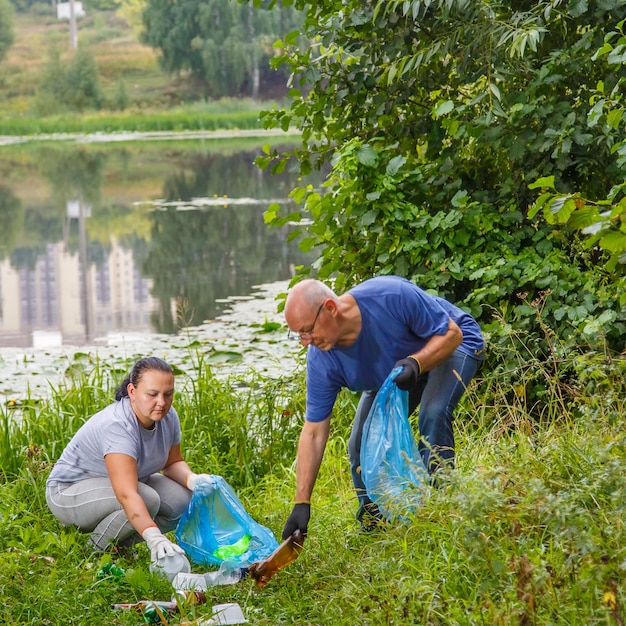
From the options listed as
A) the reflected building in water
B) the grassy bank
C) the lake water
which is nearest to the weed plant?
the lake water

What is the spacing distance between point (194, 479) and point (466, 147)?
2884mm

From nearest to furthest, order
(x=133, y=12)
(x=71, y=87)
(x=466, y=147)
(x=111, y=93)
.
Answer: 1. (x=466, y=147)
2. (x=71, y=87)
3. (x=111, y=93)
4. (x=133, y=12)

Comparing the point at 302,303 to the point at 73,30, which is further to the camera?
the point at 73,30

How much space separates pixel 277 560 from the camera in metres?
3.71

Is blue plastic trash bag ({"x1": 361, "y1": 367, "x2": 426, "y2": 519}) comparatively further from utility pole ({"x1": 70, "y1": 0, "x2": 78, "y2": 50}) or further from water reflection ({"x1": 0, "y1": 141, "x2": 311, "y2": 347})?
utility pole ({"x1": 70, "y1": 0, "x2": 78, "y2": 50})

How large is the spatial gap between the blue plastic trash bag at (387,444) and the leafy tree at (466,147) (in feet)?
4.69

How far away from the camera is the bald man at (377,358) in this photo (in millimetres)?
3830

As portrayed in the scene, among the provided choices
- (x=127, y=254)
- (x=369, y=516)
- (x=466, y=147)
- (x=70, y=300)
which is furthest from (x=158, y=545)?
(x=127, y=254)

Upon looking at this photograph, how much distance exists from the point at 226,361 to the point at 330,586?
423cm

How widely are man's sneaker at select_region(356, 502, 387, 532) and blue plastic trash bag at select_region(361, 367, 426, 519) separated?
6.6 inches

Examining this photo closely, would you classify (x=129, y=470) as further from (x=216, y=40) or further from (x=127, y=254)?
(x=216, y=40)

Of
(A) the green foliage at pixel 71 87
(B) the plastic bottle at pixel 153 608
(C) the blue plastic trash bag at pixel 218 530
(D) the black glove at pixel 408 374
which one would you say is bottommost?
(A) the green foliage at pixel 71 87

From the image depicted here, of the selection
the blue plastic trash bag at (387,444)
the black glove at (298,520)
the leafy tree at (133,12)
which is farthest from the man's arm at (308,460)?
the leafy tree at (133,12)

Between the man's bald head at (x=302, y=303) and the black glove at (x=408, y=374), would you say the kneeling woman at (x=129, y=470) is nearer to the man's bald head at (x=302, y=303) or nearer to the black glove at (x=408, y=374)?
the man's bald head at (x=302, y=303)
